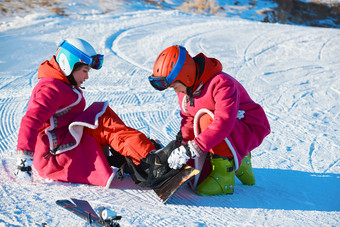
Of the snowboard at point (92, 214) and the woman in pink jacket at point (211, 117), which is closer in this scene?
the snowboard at point (92, 214)

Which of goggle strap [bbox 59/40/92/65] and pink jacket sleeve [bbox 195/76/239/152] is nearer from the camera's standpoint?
pink jacket sleeve [bbox 195/76/239/152]

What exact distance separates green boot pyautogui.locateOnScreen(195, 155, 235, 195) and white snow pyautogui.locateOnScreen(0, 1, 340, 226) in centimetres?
7

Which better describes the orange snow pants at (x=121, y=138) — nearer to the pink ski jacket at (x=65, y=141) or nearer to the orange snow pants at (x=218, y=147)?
the pink ski jacket at (x=65, y=141)

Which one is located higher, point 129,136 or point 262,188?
point 129,136

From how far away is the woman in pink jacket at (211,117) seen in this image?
8.75 feet

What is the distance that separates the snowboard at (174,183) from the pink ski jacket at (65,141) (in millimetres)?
375

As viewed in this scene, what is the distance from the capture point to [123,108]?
15.7 feet

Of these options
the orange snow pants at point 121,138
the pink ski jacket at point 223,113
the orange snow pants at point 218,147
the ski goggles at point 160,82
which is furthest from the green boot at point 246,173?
the ski goggles at point 160,82

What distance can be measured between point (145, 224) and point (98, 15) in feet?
25.9

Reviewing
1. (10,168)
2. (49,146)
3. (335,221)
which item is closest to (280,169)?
(335,221)

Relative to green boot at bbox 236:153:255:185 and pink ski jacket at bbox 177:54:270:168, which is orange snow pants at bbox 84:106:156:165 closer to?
pink ski jacket at bbox 177:54:270:168

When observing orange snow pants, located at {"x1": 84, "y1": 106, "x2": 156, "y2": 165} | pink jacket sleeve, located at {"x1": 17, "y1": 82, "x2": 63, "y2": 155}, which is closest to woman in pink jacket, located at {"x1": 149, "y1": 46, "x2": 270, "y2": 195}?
orange snow pants, located at {"x1": 84, "y1": 106, "x2": 156, "y2": 165}

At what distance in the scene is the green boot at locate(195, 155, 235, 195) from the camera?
2830 mm

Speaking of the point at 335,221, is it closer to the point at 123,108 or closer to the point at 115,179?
the point at 115,179
